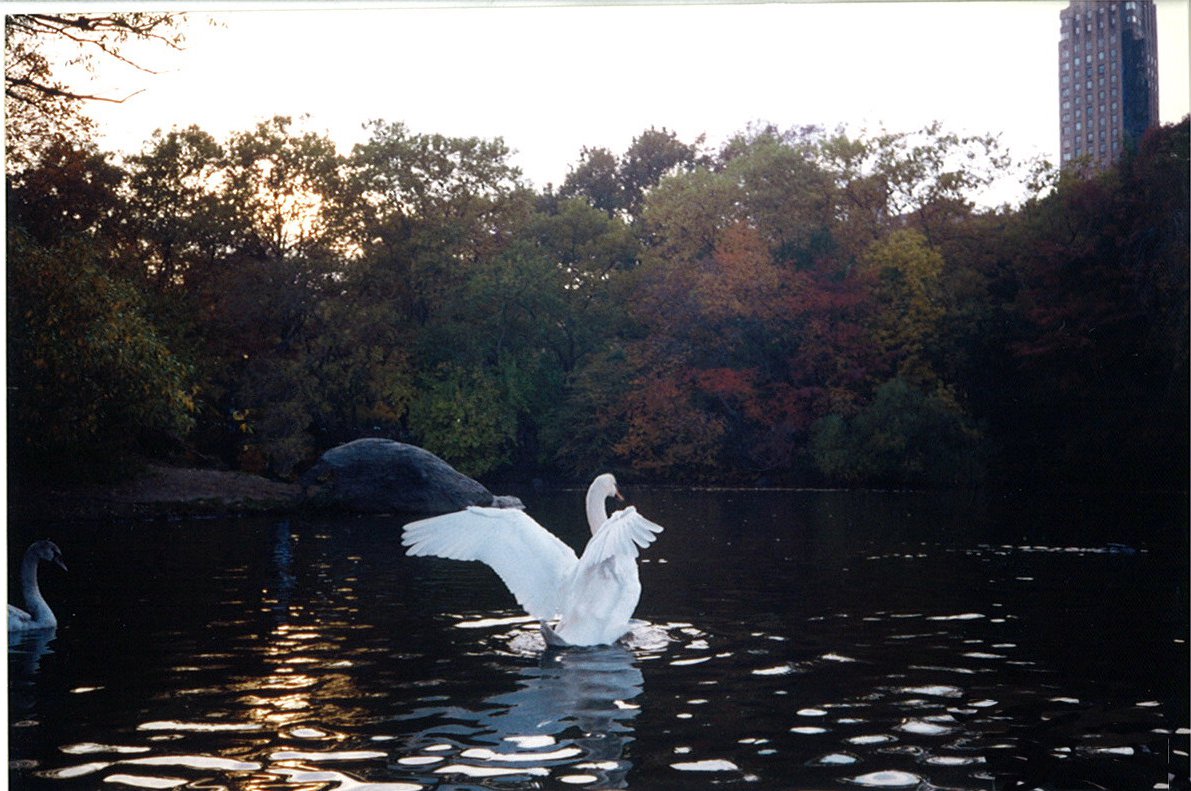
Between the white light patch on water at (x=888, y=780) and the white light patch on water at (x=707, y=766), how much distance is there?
0.42 m

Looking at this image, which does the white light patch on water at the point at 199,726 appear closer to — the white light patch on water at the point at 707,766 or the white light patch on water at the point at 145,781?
the white light patch on water at the point at 145,781

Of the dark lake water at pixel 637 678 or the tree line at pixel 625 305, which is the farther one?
the tree line at pixel 625 305

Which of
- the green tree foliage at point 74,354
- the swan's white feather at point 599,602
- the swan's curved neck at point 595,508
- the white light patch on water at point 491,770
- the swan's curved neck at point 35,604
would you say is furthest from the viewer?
the green tree foliage at point 74,354

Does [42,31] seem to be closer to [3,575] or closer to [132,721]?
[3,575]

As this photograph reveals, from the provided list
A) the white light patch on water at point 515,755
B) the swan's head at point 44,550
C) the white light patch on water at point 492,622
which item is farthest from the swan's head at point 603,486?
the swan's head at point 44,550

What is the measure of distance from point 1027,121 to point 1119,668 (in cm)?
817

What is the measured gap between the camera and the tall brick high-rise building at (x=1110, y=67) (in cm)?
673

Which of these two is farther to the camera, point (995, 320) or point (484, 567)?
point (995, 320)

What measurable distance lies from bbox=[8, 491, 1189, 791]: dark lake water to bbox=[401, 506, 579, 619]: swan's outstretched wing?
280 millimetres

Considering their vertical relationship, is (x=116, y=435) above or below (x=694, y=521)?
above

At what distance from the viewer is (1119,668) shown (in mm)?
6234

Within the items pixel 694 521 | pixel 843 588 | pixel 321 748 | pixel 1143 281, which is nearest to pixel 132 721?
pixel 321 748

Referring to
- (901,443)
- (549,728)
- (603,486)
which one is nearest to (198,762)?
(549,728)

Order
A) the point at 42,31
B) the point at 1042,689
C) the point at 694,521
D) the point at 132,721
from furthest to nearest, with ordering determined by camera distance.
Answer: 1. the point at 694,521
2. the point at 42,31
3. the point at 1042,689
4. the point at 132,721
